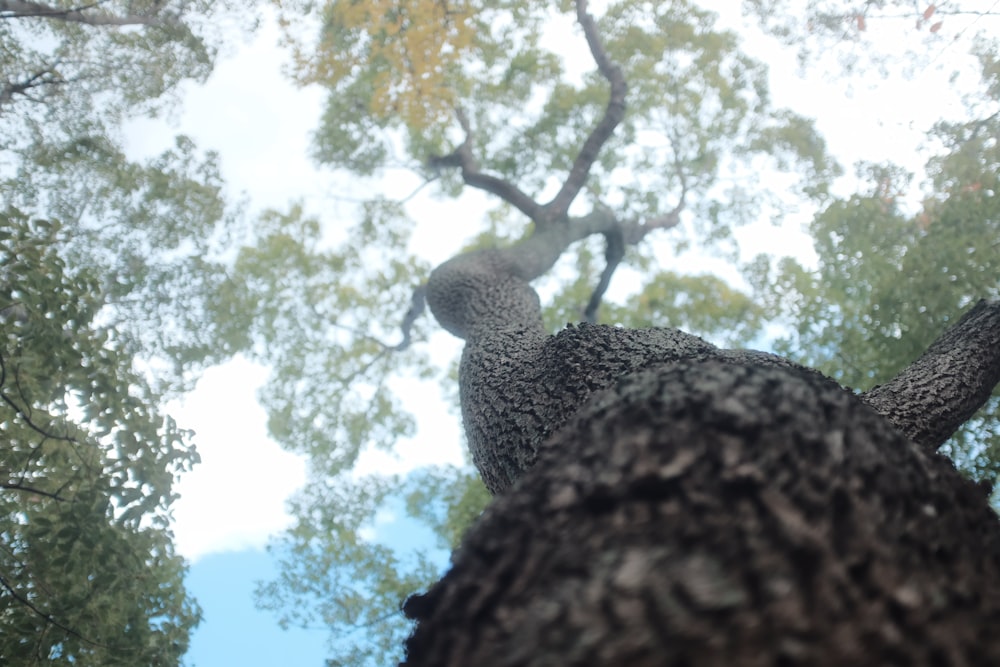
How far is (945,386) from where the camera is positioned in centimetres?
327

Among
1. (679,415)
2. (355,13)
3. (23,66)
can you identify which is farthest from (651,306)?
(23,66)

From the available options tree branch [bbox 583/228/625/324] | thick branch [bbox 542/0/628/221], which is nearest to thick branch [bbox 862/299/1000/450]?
thick branch [bbox 542/0/628/221]

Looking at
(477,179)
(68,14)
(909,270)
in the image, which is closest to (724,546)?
(909,270)

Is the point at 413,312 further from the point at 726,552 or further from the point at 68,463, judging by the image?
the point at 726,552

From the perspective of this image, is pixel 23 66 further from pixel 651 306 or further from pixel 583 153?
pixel 651 306

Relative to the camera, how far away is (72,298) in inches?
157

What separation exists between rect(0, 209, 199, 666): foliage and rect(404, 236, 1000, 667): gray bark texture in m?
3.12

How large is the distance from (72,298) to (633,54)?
906 cm

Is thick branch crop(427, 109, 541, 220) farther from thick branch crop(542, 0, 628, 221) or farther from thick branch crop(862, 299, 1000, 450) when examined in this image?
thick branch crop(862, 299, 1000, 450)

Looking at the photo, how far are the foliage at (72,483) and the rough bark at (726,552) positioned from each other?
3.25 m

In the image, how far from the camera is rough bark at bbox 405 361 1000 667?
42.8 inches

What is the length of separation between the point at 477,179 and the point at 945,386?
234 inches

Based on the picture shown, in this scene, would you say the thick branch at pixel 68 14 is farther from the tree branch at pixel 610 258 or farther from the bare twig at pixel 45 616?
the tree branch at pixel 610 258

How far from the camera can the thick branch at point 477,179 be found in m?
7.37
